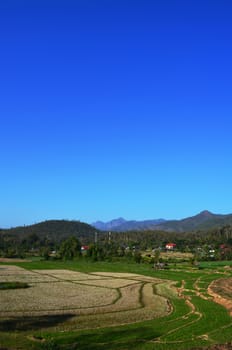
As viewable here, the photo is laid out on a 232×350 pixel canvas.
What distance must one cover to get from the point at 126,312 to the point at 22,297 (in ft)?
51.1

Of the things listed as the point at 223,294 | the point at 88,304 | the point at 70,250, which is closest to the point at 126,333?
the point at 88,304

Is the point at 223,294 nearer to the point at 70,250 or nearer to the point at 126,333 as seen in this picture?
the point at 126,333

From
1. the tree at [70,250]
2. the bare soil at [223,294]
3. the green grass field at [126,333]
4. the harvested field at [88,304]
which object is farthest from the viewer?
the tree at [70,250]

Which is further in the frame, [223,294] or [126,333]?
[223,294]

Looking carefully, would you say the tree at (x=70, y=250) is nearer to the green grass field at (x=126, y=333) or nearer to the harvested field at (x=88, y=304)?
the harvested field at (x=88, y=304)

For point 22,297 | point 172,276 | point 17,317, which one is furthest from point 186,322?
point 172,276

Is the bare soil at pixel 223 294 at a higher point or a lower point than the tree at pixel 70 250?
lower

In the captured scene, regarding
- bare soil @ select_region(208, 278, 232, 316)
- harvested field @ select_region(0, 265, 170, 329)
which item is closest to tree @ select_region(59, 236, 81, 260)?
harvested field @ select_region(0, 265, 170, 329)

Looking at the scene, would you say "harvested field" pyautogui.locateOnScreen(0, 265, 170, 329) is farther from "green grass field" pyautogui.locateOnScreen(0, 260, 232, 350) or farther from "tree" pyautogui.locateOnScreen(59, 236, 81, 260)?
"tree" pyautogui.locateOnScreen(59, 236, 81, 260)

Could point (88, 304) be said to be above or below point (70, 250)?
below

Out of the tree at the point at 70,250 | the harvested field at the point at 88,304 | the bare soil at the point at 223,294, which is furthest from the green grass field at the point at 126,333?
the tree at the point at 70,250

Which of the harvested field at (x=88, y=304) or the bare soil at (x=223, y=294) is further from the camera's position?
the bare soil at (x=223, y=294)

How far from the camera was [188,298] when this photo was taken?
184 ft

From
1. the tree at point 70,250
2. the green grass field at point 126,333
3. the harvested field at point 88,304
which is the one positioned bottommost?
the green grass field at point 126,333
